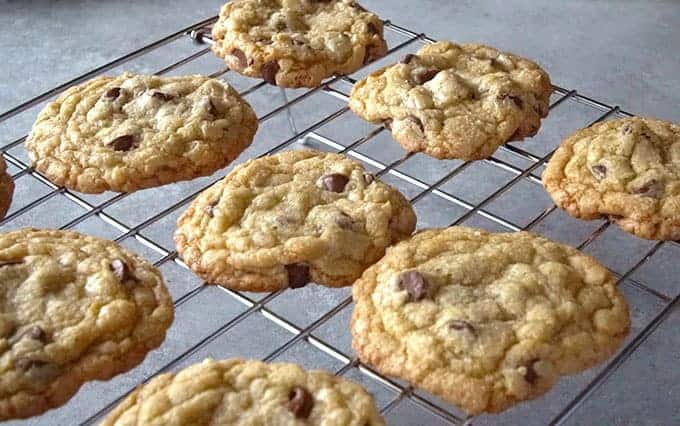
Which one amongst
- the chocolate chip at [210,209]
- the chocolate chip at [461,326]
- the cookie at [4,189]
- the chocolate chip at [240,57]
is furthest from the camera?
the chocolate chip at [240,57]

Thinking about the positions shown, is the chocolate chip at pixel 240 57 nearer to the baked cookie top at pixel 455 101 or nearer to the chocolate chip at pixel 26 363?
the baked cookie top at pixel 455 101

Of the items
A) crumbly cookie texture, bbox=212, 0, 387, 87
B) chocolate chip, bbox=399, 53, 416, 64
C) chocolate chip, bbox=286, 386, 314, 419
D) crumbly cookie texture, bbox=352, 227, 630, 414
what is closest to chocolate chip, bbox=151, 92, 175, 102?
crumbly cookie texture, bbox=212, 0, 387, 87

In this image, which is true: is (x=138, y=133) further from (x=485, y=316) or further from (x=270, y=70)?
(x=485, y=316)

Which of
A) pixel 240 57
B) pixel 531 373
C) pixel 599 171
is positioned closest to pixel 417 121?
pixel 599 171

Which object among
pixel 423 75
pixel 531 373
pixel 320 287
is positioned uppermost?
pixel 423 75

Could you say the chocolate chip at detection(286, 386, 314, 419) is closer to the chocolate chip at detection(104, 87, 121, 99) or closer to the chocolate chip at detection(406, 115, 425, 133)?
the chocolate chip at detection(406, 115, 425, 133)

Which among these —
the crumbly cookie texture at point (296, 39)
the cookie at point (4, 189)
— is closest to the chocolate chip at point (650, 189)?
the crumbly cookie texture at point (296, 39)
